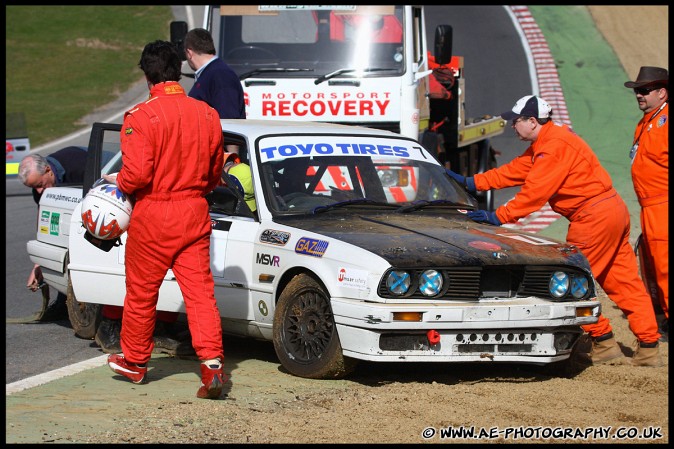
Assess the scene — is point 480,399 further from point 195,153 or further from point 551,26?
point 551,26

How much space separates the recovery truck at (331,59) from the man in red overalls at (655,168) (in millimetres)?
4295

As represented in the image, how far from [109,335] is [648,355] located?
3745mm

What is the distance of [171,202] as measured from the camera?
6.44 metres

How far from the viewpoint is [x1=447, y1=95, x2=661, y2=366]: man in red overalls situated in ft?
25.6

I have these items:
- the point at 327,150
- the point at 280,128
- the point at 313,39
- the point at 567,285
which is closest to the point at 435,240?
the point at 567,285

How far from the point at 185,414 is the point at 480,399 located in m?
1.64

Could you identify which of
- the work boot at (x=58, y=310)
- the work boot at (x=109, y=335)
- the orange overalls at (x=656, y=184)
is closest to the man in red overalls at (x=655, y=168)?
the orange overalls at (x=656, y=184)

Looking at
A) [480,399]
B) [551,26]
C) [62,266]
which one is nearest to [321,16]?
[62,266]

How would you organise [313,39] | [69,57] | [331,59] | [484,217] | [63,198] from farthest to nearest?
1. [69,57]
2. [313,39]
3. [331,59]
4. [63,198]
5. [484,217]

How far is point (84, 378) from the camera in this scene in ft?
23.1

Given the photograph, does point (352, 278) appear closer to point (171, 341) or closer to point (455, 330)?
point (455, 330)

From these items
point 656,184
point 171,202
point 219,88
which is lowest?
point 171,202

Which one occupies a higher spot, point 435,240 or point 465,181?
point 465,181

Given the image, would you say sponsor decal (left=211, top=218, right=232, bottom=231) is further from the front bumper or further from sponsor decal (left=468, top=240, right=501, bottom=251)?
sponsor decal (left=468, top=240, right=501, bottom=251)
